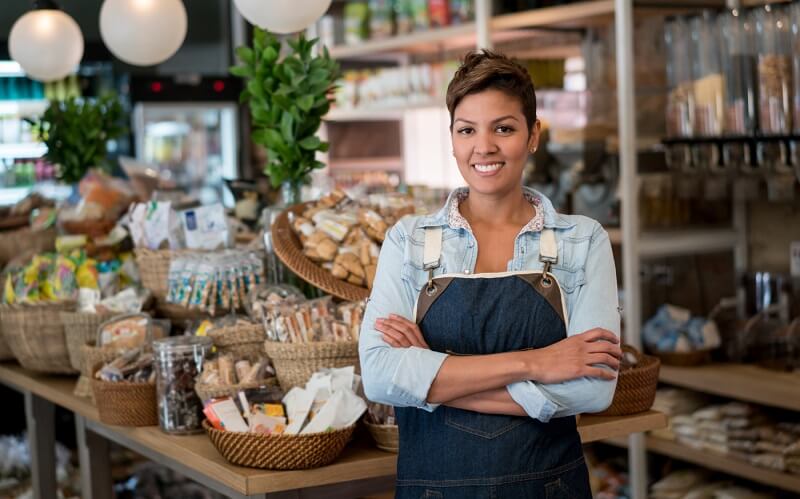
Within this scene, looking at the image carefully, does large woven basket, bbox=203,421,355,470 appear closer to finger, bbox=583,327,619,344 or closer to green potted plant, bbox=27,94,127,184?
finger, bbox=583,327,619,344

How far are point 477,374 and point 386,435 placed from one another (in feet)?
1.86

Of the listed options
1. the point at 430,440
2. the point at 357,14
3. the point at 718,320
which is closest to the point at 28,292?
the point at 430,440

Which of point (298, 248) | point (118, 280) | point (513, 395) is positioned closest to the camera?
point (513, 395)

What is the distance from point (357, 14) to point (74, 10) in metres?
2.62

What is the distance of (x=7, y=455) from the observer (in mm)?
4664

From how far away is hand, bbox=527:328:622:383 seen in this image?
203cm

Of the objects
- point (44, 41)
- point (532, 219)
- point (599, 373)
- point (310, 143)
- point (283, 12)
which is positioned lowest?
point (599, 373)

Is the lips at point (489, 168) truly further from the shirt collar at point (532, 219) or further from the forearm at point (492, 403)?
the forearm at point (492, 403)

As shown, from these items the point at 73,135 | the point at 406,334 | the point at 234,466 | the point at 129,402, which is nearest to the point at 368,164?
the point at 73,135

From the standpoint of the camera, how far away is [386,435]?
2535 mm

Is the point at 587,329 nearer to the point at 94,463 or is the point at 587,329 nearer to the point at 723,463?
the point at 94,463

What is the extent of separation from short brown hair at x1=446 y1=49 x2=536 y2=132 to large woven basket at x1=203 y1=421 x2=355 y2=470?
2.56 feet

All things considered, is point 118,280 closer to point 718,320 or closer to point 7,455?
point 7,455

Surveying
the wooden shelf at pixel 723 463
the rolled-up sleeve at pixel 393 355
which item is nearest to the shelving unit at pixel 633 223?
the wooden shelf at pixel 723 463
